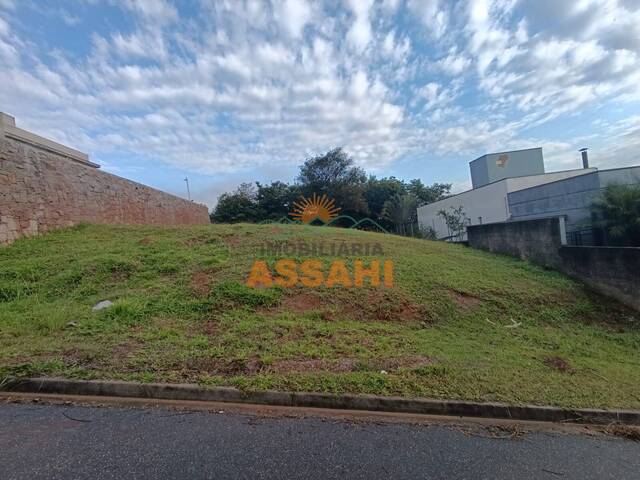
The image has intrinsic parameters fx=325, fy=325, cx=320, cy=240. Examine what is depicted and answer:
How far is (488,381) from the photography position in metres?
2.78

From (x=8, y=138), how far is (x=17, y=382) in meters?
7.39

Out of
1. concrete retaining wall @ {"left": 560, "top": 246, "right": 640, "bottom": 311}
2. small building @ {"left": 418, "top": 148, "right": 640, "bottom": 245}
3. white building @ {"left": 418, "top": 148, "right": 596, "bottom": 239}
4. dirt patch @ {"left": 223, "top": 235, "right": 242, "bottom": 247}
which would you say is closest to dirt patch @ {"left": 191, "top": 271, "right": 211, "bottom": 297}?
dirt patch @ {"left": 223, "top": 235, "right": 242, "bottom": 247}

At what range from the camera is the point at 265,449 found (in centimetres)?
193

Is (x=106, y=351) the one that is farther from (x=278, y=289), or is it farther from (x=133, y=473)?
(x=278, y=289)

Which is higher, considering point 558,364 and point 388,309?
point 388,309

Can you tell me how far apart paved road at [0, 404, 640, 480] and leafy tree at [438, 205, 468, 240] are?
15686mm

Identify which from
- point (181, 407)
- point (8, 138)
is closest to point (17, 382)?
point (181, 407)

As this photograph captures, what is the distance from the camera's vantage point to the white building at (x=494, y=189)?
1510 centimetres

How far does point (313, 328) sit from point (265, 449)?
6.34 feet

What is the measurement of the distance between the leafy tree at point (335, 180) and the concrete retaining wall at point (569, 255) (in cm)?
1493

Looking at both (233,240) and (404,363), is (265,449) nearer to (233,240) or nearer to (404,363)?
(404,363)

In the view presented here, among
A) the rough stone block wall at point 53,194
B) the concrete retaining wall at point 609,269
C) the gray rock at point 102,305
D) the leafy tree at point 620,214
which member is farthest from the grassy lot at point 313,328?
the leafy tree at point 620,214

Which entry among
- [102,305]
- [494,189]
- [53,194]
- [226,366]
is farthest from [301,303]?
[494,189]

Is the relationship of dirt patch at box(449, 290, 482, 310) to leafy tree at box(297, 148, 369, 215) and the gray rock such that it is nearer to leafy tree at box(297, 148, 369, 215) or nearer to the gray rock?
the gray rock
